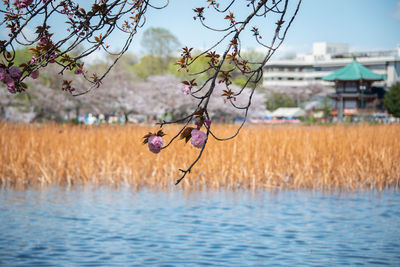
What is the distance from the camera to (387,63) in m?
96.5

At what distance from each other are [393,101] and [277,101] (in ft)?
95.5

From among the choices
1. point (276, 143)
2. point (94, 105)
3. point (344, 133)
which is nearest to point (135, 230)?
point (276, 143)

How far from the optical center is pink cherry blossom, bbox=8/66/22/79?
4.44 meters

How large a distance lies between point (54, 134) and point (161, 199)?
4.96 meters

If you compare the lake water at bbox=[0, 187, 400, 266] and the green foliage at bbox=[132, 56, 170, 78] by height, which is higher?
the green foliage at bbox=[132, 56, 170, 78]

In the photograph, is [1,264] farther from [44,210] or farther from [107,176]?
[107,176]

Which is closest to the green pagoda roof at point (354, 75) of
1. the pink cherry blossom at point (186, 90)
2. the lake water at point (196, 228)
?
the lake water at point (196, 228)

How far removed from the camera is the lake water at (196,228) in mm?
8062

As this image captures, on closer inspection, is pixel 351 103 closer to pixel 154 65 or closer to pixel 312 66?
pixel 154 65

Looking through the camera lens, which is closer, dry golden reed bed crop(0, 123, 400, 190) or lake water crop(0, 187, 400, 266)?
lake water crop(0, 187, 400, 266)

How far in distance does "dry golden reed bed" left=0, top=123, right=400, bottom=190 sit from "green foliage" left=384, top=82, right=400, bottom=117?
58.5 m

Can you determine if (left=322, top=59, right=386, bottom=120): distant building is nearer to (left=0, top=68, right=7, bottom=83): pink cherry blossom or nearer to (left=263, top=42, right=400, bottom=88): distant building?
(left=263, top=42, right=400, bottom=88): distant building

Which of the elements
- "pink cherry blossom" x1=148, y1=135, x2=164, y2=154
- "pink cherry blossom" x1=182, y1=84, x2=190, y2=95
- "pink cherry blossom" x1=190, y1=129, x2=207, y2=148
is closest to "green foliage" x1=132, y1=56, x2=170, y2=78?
"pink cherry blossom" x1=182, y1=84, x2=190, y2=95

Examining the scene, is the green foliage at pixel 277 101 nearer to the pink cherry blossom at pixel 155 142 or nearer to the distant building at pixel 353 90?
the distant building at pixel 353 90
